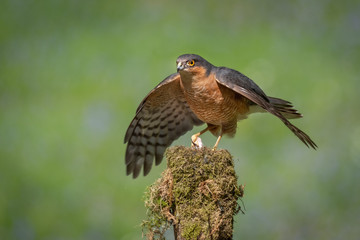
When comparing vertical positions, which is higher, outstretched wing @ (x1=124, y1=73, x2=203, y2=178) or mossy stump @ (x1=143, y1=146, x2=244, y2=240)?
outstretched wing @ (x1=124, y1=73, x2=203, y2=178)

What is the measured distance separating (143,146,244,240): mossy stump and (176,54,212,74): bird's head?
1.01 meters

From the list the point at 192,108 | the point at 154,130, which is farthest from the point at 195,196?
the point at 154,130

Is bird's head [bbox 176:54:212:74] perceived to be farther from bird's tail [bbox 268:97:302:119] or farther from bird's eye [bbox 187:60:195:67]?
bird's tail [bbox 268:97:302:119]

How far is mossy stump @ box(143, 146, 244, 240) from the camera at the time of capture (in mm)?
2891

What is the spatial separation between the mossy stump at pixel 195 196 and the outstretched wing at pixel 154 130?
1.53 m

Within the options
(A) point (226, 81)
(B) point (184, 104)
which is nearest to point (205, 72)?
(A) point (226, 81)

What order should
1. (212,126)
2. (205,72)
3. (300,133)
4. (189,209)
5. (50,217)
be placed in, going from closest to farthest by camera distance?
1. (189,209)
2. (300,133)
3. (205,72)
4. (212,126)
5. (50,217)

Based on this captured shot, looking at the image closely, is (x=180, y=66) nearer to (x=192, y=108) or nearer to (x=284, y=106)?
(x=192, y=108)

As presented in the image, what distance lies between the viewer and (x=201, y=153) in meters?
3.04

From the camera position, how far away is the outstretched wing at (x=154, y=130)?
460 cm

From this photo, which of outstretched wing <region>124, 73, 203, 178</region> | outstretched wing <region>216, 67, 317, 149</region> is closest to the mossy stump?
outstretched wing <region>216, 67, 317, 149</region>

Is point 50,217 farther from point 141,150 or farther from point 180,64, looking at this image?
point 180,64

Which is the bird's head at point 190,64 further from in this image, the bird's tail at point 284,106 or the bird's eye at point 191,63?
the bird's tail at point 284,106

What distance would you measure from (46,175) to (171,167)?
3.46m
